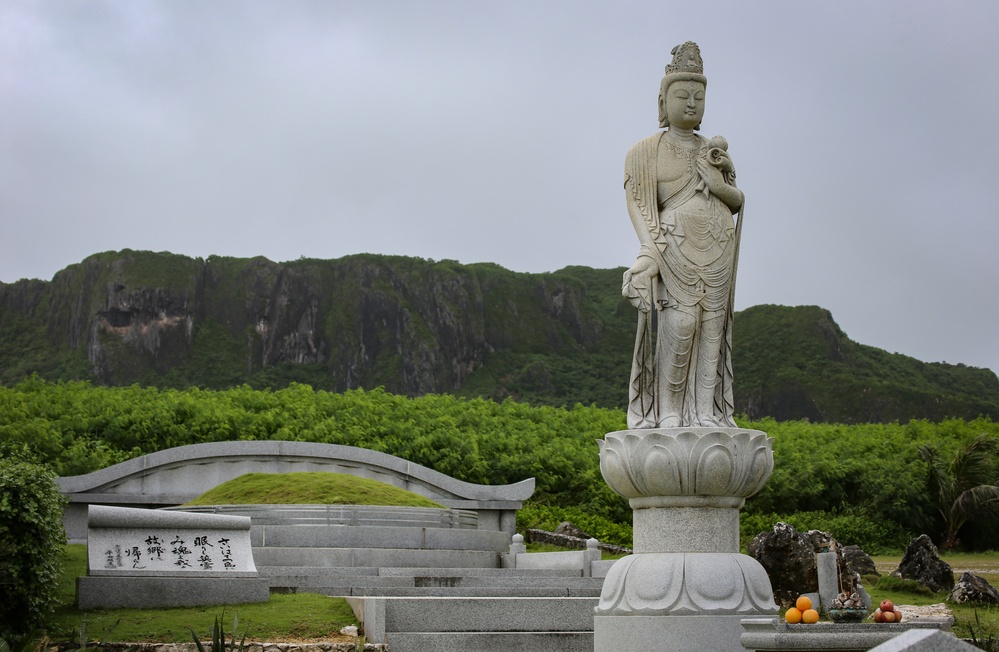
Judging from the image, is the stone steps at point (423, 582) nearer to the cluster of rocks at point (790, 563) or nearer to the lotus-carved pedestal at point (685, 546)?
the cluster of rocks at point (790, 563)

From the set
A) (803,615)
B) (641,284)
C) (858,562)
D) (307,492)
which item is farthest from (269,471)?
(803,615)

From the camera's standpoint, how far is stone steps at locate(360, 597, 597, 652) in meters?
8.16

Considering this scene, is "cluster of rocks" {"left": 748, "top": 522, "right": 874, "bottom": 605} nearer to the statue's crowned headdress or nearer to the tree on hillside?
the statue's crowned headdress

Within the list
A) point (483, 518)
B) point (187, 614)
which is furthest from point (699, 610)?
point (483, 518)

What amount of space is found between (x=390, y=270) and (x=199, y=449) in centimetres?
5069

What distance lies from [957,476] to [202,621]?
54.8 ft

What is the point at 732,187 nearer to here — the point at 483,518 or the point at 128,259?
the point at 483,518

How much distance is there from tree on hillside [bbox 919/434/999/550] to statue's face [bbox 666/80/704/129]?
14.4m

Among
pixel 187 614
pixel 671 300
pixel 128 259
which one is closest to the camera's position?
pixel 671 300

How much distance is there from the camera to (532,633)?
839 centimetres

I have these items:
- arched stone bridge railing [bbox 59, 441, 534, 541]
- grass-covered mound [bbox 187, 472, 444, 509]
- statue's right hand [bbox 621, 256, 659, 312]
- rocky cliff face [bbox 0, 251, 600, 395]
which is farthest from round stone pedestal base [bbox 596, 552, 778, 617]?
rocky cliff face [bbox 0, 251, 600, 395]

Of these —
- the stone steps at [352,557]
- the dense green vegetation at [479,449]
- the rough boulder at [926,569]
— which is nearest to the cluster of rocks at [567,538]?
the dense green vegetation at [479,449]

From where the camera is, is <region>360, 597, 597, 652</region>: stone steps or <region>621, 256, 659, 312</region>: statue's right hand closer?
<region>621, 256, 659, 312</region>: statue's right hand

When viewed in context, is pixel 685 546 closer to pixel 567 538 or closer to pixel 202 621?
pixel 202 621
